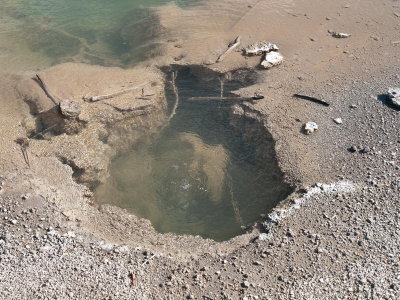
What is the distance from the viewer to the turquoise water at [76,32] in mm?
10734

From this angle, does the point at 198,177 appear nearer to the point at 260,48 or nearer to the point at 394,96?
the point at 260,48

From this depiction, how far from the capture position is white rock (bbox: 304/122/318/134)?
7516 millimetres

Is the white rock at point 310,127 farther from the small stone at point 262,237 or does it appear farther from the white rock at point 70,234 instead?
the white rock at point 70,234

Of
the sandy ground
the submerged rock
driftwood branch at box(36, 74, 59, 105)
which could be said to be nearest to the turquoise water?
the sandy ground

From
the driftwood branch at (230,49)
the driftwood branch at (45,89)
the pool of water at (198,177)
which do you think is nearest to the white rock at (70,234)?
the pool of water at (198,177)

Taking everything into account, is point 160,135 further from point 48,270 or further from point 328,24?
point 328,24

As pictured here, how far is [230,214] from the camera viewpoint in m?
7.04

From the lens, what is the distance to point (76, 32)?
11906mm

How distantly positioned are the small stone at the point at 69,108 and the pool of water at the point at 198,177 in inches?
54.5

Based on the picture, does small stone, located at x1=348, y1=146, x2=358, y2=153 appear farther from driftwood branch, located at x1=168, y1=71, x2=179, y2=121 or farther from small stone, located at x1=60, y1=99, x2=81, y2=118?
small stone, located at x1=60, y1=99, x2=81, y2=118

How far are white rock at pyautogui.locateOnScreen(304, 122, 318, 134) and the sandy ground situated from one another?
127mm

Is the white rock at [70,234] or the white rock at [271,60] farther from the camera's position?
the white rock at [271,60]

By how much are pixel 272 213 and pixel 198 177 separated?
6.94ft

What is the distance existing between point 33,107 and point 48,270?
14.3ft
